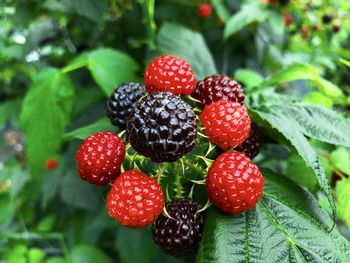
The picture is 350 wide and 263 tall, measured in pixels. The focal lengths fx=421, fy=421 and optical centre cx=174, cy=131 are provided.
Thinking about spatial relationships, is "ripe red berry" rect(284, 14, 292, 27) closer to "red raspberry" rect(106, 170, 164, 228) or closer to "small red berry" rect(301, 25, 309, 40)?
"small red berry" rect(301, 25, 309, 40)

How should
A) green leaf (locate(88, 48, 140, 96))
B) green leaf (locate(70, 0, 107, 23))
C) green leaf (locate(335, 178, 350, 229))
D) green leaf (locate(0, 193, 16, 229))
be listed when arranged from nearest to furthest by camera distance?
green leaf (locate(335, 178, 350, 229)) → green leaf (locate(88, 48, 140, 96)) → green leaf (locate(70, 0, 107, 23)) → green leaf (locate(0, 193, 16, 229))

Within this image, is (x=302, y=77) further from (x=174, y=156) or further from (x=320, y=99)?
(x=174, y=156)

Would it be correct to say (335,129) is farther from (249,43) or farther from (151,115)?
(249,43)

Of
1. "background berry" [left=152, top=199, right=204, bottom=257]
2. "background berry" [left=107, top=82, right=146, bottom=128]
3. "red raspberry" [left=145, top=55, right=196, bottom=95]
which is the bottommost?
"background berry" [left=152, top=199, right=204, bottom=257]

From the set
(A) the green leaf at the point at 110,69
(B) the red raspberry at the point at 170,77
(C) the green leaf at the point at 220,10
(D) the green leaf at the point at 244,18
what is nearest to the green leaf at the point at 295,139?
(B) the red raspberry at the point at 170,77

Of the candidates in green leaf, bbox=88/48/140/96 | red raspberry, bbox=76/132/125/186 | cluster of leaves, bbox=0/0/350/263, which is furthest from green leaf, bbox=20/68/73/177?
red raspberry, bbox=76/132/125/186

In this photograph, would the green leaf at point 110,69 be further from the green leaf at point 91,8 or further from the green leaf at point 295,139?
the green leaf at point 295,139
